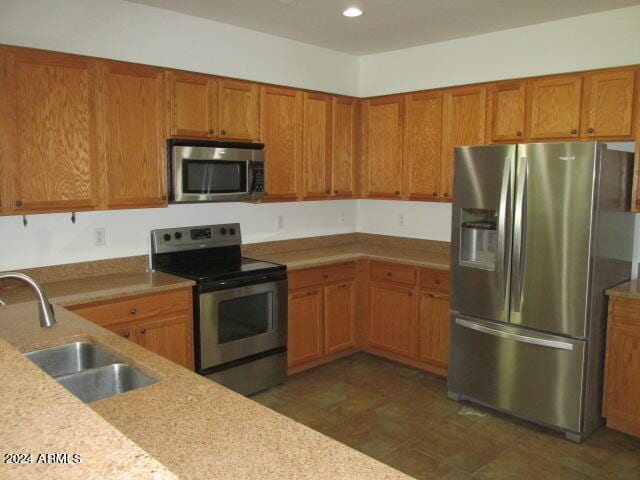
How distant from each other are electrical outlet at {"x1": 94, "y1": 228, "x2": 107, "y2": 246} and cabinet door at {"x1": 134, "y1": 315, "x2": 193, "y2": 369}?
712 millimetres

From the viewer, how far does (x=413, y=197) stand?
4340mm

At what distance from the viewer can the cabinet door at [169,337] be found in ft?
10.1

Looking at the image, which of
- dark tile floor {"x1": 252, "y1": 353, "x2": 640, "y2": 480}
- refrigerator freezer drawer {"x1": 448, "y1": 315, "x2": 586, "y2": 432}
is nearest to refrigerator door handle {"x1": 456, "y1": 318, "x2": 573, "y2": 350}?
refrigerator freezer drawer {"x1": 448, "y1": 315, "x2": 586, "y2": 432}

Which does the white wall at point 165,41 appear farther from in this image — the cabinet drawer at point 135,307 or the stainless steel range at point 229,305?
the cabinet drawer at point 135,307

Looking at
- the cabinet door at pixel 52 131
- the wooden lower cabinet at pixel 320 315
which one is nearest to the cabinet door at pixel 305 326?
the wooden lower cabinet at pixel 320 315

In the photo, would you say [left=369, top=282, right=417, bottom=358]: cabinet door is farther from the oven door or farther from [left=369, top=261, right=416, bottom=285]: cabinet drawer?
the oven door

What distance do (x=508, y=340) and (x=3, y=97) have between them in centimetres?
314

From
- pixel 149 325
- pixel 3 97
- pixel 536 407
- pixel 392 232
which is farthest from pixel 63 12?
pixel 536 407

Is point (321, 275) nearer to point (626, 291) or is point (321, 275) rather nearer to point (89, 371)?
point (626, 291)

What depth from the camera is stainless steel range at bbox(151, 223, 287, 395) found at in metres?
3.34

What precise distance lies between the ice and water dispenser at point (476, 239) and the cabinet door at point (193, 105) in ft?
5.82

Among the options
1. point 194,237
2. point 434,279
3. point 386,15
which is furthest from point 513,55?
point 194,237

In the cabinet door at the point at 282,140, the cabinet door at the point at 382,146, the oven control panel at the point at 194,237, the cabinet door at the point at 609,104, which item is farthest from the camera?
the cabinet door at the point at 382,146

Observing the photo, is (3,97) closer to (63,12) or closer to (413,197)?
(63,12)
